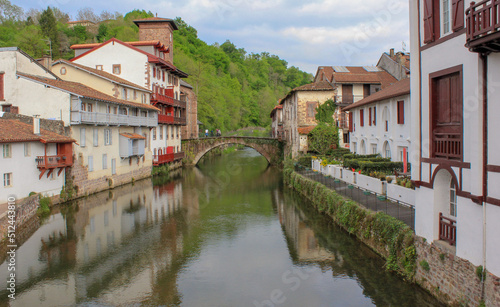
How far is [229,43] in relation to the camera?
424 ft

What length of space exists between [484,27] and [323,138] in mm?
32081

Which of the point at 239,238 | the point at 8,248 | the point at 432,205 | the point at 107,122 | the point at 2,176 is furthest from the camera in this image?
the point at 107,122

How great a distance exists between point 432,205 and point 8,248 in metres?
16.7

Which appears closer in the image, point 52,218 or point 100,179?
point 52,218

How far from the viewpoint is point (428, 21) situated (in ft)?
39.5

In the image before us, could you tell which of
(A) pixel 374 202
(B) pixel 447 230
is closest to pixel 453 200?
(B) pixel 447 230

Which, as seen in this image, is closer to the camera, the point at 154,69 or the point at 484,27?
the point at 484,27

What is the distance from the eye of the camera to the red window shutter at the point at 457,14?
10516 millimetres

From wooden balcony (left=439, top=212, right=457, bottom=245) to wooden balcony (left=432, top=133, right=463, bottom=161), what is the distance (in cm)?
174

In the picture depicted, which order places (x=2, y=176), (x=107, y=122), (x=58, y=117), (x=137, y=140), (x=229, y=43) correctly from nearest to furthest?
(x=2, y=176), (x=58, y=117), (x=107, y=122), (x=137, y=140), (x=229, y=43)

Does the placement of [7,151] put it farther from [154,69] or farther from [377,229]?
[154,69]

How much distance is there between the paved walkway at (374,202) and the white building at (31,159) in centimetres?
1703

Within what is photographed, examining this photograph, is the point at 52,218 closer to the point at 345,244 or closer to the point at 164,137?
the point at 345,244

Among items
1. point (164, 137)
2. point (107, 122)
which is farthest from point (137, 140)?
point (164, 137)
